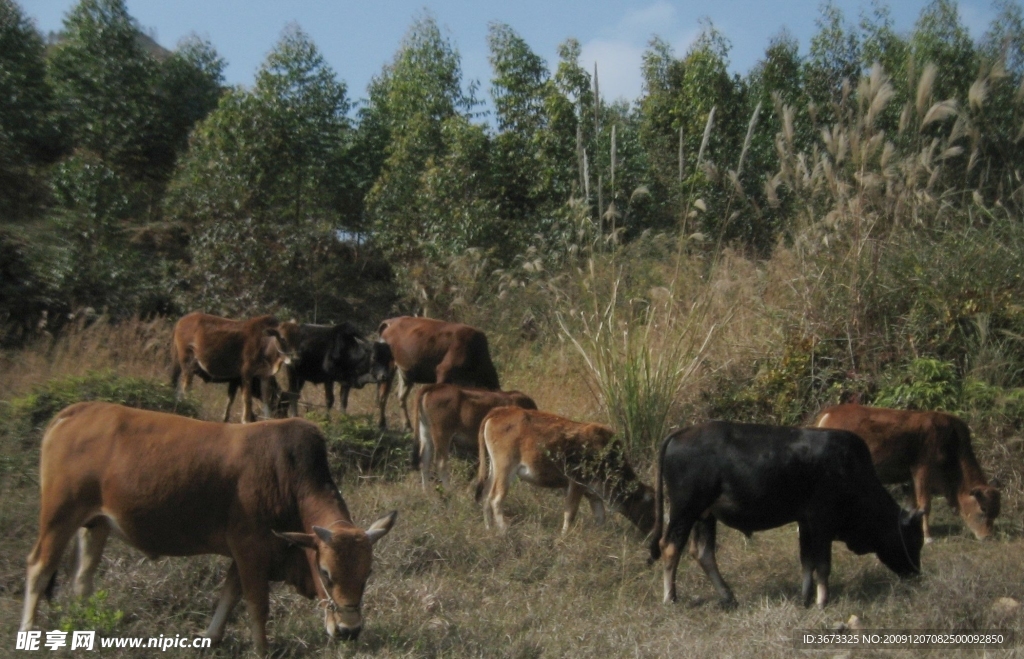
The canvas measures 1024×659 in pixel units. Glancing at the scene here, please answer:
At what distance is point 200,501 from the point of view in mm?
6215

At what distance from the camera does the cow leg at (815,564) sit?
741cm

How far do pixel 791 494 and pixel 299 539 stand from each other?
3.57 meters

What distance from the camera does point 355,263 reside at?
20.4 meters

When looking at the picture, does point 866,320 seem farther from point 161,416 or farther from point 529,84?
point 529,84

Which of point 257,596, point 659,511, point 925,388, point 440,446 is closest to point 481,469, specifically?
point 440,446

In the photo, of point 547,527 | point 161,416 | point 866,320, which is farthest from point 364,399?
point 161,416

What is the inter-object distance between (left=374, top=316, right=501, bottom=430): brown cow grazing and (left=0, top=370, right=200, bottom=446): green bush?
Result: 2.33 meters

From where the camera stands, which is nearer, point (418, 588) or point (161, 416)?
point (161, 416)

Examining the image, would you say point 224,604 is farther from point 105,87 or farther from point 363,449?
point 105,87

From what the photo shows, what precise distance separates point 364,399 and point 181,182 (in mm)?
6812

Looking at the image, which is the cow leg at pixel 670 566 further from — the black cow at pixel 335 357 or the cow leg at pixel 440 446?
the black cow at pixel 335 357

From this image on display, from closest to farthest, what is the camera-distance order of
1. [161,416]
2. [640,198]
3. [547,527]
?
[161,416] < [547,527] < [640,198]

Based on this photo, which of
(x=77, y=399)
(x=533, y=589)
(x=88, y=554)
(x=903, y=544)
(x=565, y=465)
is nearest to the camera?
(x=88, y=554)

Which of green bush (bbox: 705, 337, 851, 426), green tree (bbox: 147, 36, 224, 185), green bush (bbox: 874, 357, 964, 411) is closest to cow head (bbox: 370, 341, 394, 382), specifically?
green bush (bbox: 705, 337, 851, 426)
